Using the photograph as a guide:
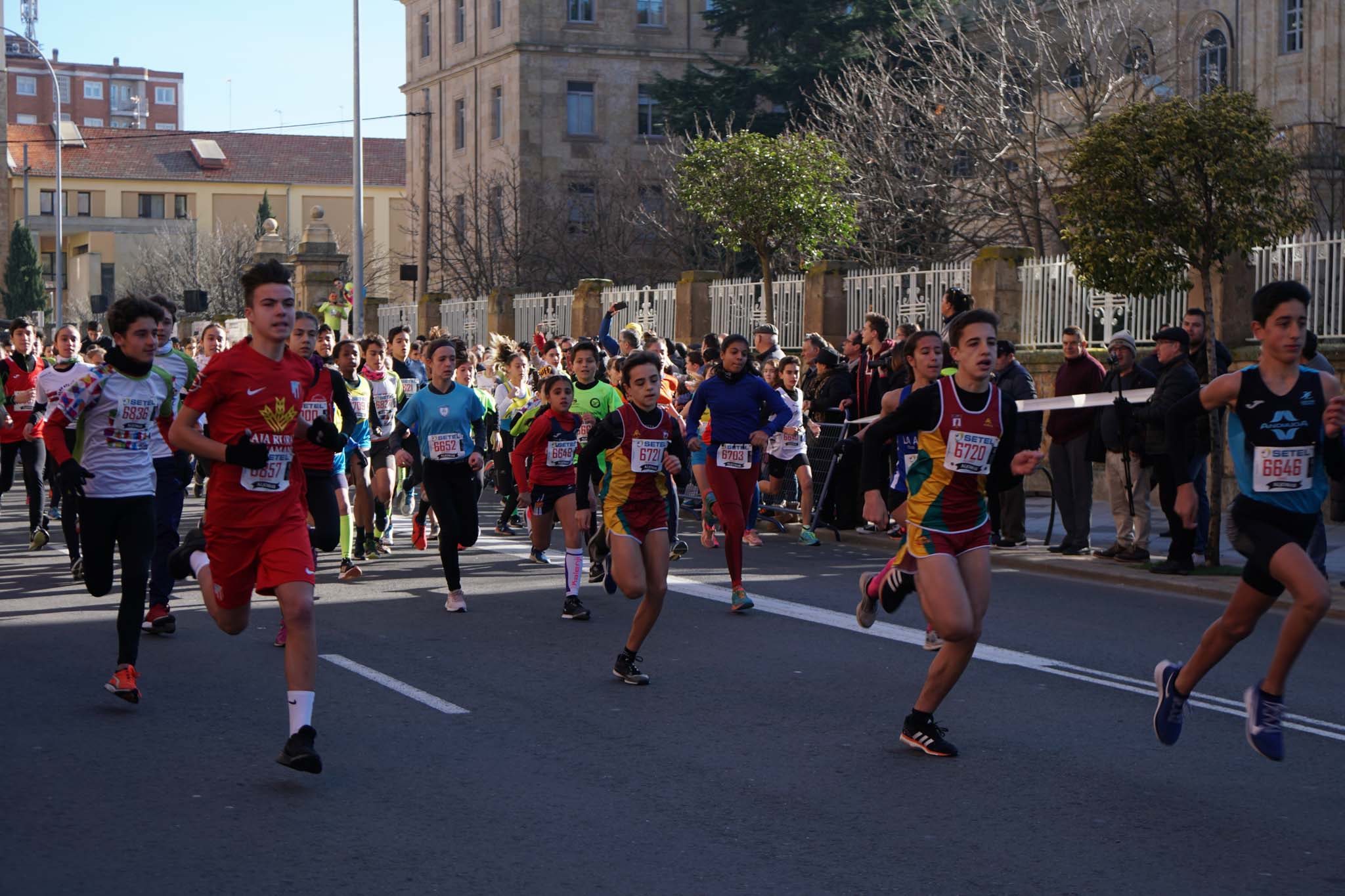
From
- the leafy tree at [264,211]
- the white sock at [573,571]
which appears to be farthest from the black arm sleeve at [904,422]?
the leafy tree at [264,211]

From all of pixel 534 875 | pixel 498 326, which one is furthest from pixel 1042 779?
pixel 498 326

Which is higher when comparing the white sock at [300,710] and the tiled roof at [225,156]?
the tiled roof at [225,156]

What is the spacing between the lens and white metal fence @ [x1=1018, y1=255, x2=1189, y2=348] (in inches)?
728

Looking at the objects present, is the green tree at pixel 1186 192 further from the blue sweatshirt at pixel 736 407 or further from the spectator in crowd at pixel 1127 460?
the blue sweatshirt at pixel 736 407

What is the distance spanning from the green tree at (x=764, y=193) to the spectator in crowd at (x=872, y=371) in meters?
7.30

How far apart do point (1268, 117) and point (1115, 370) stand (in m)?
2.46

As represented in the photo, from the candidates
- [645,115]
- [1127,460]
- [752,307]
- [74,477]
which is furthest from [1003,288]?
[645,115]

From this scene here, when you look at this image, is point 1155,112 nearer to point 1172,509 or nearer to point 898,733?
point 1172,509

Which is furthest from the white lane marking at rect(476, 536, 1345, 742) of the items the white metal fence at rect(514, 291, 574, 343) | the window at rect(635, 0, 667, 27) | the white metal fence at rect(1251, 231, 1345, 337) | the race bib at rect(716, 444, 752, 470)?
the window at rect(635, 0, 667, 27)

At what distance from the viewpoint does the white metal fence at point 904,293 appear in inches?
866

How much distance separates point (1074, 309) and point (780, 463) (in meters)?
5.45

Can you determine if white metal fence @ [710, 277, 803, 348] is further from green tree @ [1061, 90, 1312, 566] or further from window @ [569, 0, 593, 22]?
window @ [569, 0, 593, 22]

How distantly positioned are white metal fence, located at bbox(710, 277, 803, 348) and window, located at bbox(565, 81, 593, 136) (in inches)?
1256

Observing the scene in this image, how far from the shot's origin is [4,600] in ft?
38.3
